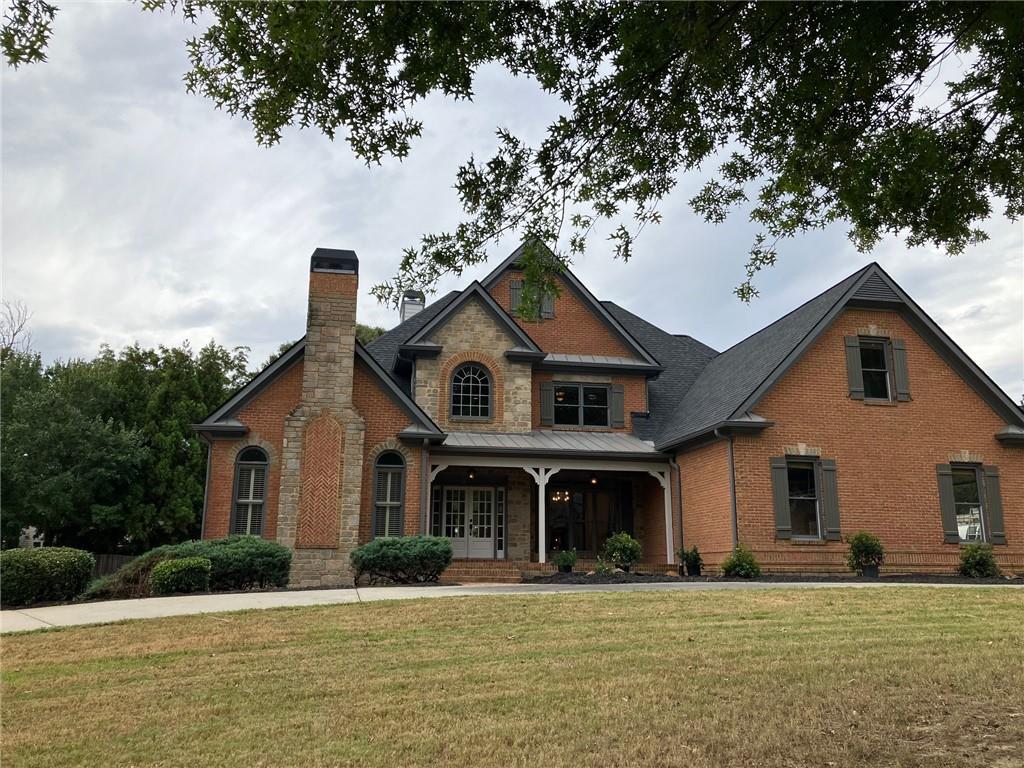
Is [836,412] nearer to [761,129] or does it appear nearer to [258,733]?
[761,129]

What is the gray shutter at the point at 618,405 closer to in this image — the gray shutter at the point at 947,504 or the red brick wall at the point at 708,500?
the red brick wall at the point at 708,500

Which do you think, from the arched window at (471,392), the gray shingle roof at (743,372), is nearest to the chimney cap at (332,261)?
the arched window at (471,392)

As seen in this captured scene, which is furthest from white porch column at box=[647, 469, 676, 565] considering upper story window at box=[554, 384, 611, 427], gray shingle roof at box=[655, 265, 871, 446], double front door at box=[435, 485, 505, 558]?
double front door at box=[435, 485, 505, 558]

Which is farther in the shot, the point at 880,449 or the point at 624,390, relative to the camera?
the point at 624,390

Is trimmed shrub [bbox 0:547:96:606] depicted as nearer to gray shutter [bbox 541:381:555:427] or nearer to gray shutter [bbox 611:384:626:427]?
gray shutter [bbox 541:381:555:427]

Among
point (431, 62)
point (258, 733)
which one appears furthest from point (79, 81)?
point (258, 733)

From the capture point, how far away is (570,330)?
23875mm

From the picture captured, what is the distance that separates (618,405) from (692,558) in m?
5.31

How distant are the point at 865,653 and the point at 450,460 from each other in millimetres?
13215

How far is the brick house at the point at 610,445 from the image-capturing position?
1866 centimetres

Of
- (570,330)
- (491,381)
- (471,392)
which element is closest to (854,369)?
(570,330)

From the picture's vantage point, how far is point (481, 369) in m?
22.4

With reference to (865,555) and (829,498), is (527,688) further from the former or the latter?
(829,498)

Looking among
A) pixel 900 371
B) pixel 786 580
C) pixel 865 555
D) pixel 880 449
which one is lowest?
pixel 786 580
